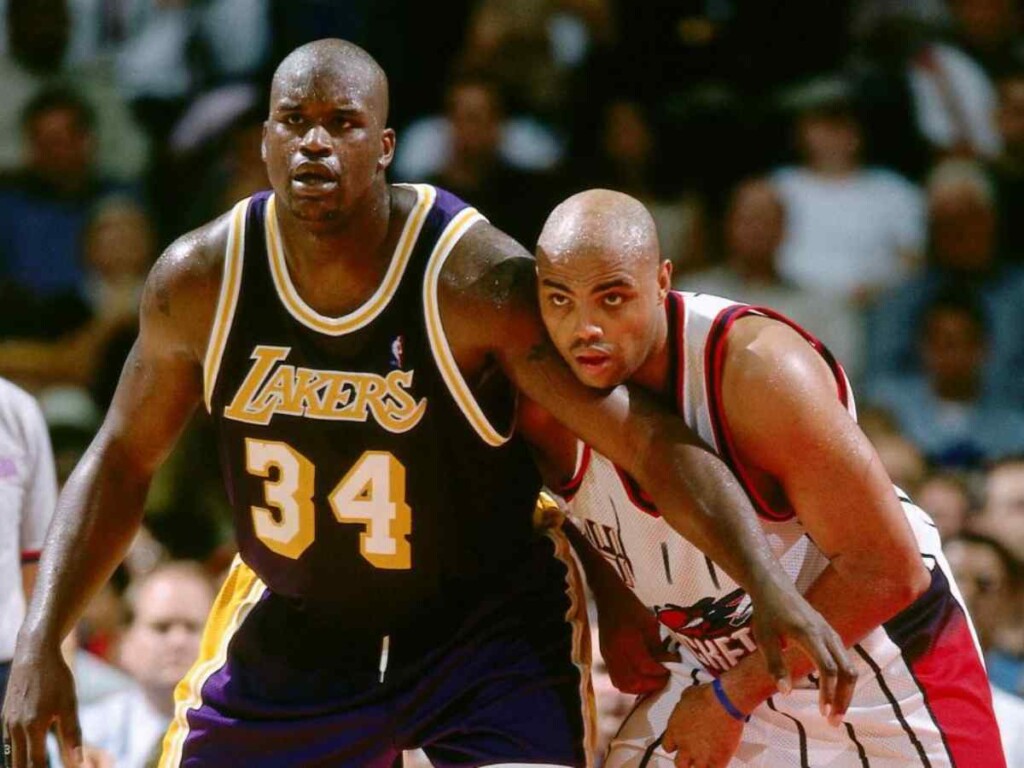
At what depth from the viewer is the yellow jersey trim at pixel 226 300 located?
13.3ft

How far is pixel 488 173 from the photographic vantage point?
8125mm

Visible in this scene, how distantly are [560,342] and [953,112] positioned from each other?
5.18 m

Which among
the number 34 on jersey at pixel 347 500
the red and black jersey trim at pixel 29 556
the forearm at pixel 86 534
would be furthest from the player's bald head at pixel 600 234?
the red and black jersey trim at pixel 29 556

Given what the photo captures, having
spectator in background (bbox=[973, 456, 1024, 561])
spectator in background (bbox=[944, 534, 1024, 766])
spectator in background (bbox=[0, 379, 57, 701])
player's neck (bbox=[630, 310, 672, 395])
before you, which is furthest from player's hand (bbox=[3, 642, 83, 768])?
spectator in background (bbox=[973, 456, 1024, 561])

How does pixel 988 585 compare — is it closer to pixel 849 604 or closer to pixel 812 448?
pixel 849 604

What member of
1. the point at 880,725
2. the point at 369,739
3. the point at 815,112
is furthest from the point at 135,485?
the point at 815,112

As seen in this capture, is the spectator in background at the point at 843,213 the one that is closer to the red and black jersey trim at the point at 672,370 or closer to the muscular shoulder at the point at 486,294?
the red and black jersey trim at the point at 672,370

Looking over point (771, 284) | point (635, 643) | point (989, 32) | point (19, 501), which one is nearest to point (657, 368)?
point (635, 643)

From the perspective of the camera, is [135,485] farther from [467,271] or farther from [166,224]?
[166,224]

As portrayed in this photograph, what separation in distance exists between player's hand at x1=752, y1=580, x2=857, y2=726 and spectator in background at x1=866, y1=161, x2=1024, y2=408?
4508mm

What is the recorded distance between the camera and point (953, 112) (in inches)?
337

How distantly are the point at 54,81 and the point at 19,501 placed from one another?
4.03 m

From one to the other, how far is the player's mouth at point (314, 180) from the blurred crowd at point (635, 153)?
380cm

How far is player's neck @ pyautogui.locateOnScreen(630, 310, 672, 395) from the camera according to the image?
403 cm
